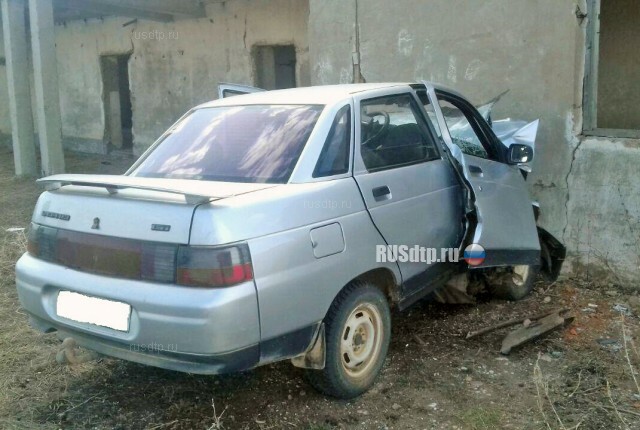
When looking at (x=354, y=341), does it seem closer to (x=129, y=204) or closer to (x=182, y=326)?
(x=182, y=326)

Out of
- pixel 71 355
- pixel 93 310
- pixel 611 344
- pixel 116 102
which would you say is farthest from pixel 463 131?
pixel 116 102

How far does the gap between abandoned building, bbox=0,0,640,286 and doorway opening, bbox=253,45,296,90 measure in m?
0.02

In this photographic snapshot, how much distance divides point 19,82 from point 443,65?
826 centimetres

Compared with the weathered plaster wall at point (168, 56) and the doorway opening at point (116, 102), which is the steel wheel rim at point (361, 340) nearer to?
the weathered plaster wall at point (168, 56)

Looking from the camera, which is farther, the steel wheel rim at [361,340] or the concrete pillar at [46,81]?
the concrete pillar at [46,81]

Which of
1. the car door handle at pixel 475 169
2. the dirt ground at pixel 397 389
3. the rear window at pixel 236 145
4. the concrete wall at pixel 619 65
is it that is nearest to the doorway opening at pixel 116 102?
the concrete wall at pixel 619 65

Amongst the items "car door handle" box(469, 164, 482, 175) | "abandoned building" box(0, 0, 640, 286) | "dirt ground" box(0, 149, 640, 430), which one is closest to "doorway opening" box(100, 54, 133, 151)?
"abandoned building" box(0, 0, 640, 286)

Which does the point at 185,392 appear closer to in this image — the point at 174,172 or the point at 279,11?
the point at 174,172

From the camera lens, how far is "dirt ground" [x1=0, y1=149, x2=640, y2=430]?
3.35 meters

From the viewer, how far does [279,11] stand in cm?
966

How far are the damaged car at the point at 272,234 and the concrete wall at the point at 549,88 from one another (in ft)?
3.93

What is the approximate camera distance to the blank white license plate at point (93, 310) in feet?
9.72

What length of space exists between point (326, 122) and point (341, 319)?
3.48ft

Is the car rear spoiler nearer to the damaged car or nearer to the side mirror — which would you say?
the damaged car
